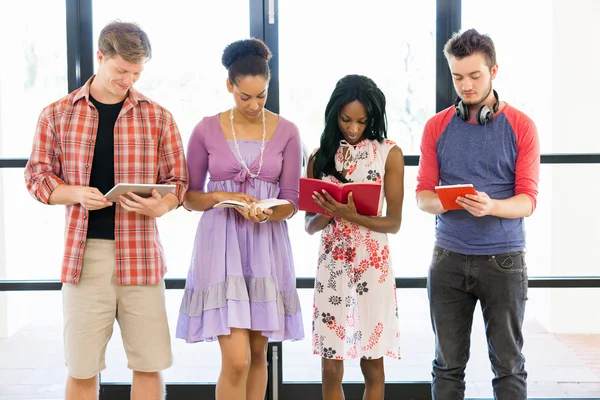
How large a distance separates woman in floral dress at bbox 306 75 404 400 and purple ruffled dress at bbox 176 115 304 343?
13cm

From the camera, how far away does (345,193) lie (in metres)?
2.36

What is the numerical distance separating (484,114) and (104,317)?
1.65 meters

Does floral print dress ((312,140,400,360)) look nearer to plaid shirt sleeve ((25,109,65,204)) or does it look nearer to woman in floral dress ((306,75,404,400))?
woman in floral dress ((306,75,404,400))

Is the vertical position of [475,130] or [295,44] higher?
[295,44]

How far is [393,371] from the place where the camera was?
332 centimetres

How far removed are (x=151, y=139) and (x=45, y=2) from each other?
1.27m

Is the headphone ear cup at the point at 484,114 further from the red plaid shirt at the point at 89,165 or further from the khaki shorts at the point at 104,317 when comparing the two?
the khaki shorts at the point at 104,317

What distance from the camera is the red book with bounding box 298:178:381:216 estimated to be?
2.32m

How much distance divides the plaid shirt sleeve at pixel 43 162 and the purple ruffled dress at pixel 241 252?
52 cm

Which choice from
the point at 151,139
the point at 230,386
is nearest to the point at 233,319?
the point at 230,386

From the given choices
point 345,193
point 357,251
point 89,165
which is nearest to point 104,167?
point 89,165

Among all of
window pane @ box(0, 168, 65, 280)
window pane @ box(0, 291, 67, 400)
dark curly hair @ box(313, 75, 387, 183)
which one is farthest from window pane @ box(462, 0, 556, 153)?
window pane @ box(0, 291, 67, 400)

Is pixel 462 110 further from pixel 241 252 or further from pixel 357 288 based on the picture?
pixel 241 252

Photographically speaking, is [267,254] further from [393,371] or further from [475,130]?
[393,371]
